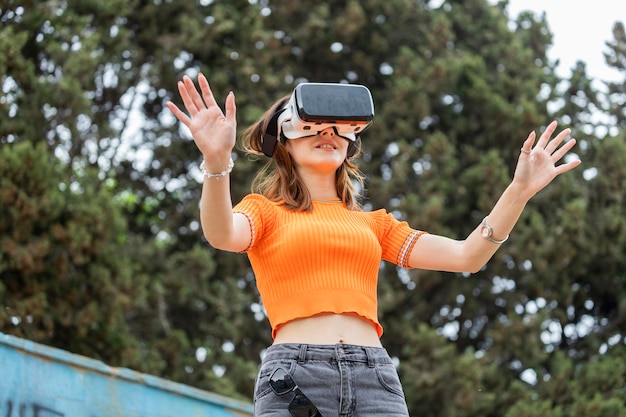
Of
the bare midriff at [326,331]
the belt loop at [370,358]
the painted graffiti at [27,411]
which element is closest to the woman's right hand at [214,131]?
the bare midriff at [326,331]

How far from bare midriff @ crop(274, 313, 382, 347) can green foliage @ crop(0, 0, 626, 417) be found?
6.51 m

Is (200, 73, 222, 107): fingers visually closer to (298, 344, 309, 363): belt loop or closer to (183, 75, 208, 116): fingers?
(183, 75, 208, 116): fingers

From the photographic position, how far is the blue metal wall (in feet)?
14.3

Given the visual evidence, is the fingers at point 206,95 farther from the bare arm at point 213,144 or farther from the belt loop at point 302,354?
the belt loop at point 302,354

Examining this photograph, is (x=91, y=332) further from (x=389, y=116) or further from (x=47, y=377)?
(x=47, y=377)

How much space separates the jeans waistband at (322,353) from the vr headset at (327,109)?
73cm

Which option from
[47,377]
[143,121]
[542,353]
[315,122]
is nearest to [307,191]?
[315,122]

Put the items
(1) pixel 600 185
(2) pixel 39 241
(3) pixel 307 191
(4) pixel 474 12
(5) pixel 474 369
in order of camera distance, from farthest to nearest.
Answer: (4) pixel 474 12 < (1) pixel 600 185 < (5) pixel 474 369 < (2) pixel 39 241 < (3) pixel 307 191

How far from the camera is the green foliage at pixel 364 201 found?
9508 millimetres

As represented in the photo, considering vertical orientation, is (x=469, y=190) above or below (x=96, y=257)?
above

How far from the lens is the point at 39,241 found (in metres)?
9.10

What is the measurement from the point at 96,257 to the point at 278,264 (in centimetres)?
708

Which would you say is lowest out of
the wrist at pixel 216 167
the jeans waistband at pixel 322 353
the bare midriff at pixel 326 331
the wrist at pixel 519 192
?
the jeans waistband at pixel 322 353

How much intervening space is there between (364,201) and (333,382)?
329 inches
